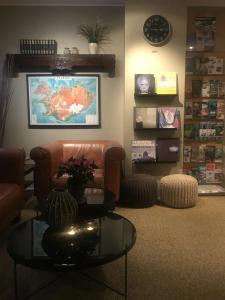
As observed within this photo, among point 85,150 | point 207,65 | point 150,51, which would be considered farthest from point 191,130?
point 85,150

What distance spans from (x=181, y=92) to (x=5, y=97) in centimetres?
248

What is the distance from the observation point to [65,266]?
1.48 meters

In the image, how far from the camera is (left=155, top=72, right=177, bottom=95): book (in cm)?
376

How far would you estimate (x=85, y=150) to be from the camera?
3.90m

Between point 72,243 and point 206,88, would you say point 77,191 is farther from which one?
point 206,88

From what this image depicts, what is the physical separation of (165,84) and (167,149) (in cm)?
86

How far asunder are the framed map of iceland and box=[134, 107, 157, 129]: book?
0.67 m

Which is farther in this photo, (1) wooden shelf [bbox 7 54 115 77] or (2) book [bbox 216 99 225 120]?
(2) book [bbox 216 99 225 120]

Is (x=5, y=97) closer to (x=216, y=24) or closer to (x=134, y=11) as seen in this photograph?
(x=134, y=11)

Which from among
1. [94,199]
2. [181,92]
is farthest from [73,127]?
[94,199]

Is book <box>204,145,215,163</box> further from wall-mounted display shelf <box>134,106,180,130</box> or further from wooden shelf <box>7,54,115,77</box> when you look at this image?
wooden shelf <box>7,54,115,77</box>

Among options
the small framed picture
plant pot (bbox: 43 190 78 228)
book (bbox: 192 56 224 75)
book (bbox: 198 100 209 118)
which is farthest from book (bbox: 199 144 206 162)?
plant pot (bbox: 43 190 78 228)

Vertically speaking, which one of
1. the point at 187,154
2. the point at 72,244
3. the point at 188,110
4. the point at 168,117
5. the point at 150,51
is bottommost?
the point at 72,244

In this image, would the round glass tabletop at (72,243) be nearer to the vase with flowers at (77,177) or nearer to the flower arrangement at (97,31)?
the vase with flowers at (77,177)
